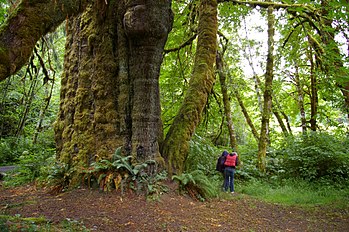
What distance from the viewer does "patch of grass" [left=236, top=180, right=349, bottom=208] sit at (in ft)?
25.5

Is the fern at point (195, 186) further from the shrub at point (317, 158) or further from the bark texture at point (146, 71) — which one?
the shrub at point (317, 158)

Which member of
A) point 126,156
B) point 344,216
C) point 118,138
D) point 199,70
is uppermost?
point 199,70

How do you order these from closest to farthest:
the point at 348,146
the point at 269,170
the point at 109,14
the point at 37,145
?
1. the point at 109,14
2. the point at 348,146
3. the point at 269,170
4. the point at 37,145

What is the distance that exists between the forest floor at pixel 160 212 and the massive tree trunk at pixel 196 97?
1.10m

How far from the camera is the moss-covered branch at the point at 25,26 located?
9.82ft

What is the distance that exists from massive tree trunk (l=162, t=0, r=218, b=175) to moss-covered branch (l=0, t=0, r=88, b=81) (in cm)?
451

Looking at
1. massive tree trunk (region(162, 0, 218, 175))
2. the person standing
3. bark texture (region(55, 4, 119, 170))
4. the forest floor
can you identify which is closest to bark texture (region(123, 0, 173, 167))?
bark texture (region(55, 4, 119, 170))

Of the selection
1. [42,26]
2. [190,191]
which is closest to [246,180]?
[190,191]

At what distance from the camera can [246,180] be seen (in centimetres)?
1133

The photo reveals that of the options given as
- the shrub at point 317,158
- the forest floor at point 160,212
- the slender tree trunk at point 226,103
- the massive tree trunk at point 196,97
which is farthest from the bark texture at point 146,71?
the shrub at point 317,158

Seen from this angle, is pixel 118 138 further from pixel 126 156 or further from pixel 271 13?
pixel 271 13

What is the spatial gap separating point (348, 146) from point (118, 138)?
9.90 metres

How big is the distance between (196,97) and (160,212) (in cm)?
385

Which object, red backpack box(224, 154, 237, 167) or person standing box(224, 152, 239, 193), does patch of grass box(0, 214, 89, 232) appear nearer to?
person standing box(224, 152, 239, 193)
